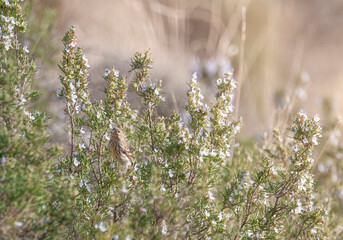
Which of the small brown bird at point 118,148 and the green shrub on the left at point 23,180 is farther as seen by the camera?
the small brown bird at point 118,148

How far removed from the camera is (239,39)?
962 cm

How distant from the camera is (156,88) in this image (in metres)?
2.29

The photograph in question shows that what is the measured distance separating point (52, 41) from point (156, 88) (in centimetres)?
241

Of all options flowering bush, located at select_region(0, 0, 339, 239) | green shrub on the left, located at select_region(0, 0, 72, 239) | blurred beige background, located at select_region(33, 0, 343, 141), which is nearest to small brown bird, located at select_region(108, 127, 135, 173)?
flowering bush, located at select_region(0, 0, 339, 239)

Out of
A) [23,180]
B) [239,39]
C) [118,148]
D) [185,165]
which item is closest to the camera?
[23,180]

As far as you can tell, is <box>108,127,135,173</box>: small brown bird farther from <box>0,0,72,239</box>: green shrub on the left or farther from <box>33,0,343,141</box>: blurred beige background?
<box>33,0,343,141</box>: blurred beige background

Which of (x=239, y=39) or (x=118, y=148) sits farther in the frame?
(x=239, y=39)

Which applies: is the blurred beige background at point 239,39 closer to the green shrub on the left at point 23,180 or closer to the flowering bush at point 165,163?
the flowering bush at point 165,163

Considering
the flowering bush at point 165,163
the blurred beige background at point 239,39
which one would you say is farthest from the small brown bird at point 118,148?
the blurred beige background at point 239,39

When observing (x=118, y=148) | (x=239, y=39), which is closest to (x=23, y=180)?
(x=118, y=148)

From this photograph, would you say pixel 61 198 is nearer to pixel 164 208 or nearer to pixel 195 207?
pixel 164 208

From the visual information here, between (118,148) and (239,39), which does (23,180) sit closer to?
(118,148)

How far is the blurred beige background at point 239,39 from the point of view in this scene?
19.6ft

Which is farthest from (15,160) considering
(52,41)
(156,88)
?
(52,41)
